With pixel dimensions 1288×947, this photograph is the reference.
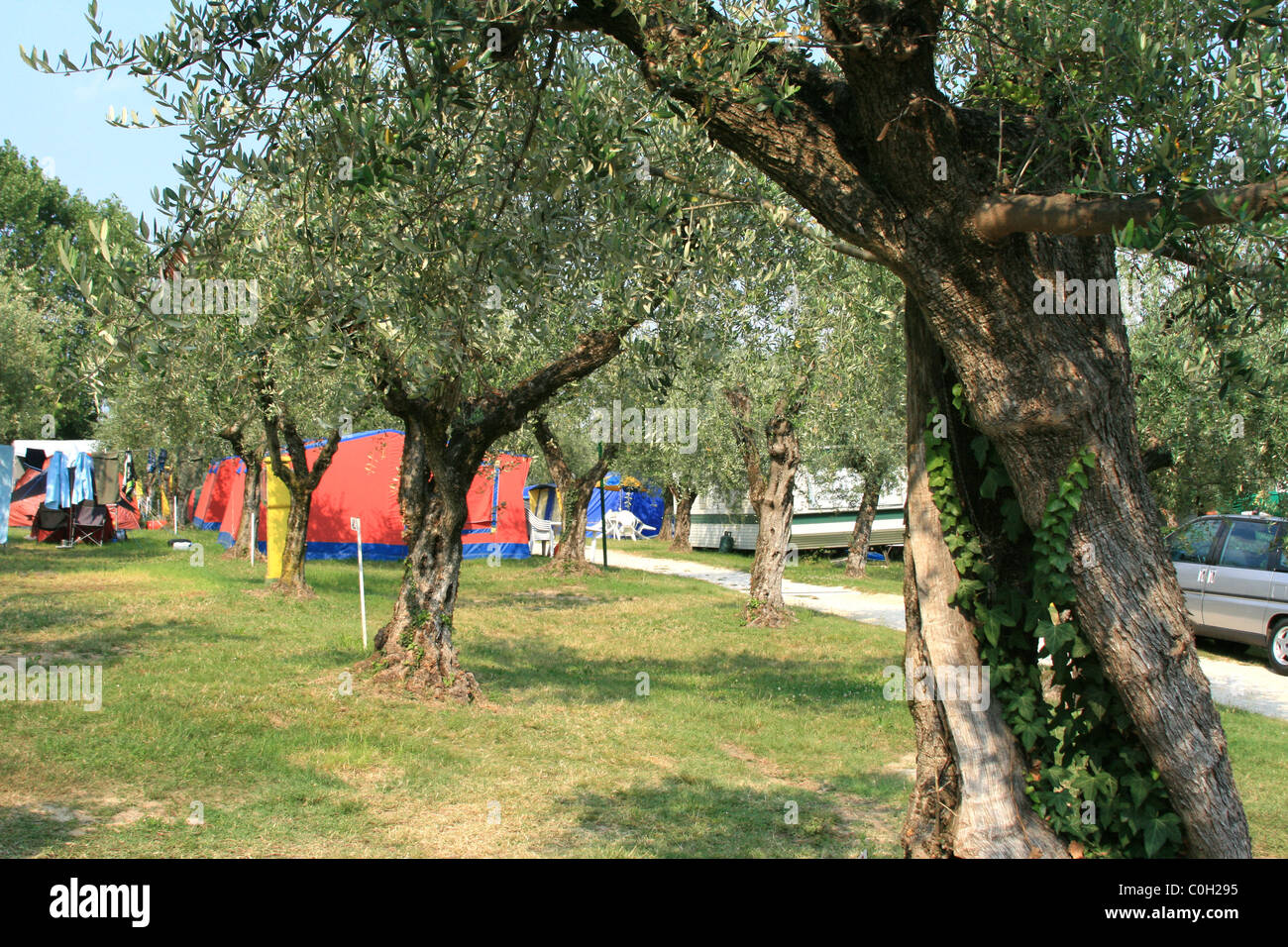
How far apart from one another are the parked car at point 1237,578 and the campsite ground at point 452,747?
3996 millimetres

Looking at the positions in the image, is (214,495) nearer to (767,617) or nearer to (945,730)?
(767,617)

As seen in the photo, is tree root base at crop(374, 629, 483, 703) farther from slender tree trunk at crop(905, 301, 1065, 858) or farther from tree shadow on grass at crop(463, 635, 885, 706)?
slender tree trunk at crop(905, 301, 1065, 858)

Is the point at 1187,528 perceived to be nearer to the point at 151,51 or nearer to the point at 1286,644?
the point at 1286,644

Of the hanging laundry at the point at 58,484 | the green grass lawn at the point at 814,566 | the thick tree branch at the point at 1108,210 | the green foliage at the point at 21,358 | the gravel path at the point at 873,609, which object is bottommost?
the green grass lawn at the point at 814,566

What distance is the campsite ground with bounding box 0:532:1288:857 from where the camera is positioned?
5.79 metres

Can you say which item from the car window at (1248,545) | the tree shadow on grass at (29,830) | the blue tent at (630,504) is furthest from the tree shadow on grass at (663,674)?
the blue tent at (630,504)

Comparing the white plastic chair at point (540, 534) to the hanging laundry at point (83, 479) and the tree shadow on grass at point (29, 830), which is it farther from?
the tree shadow on grass at point (29, 830)

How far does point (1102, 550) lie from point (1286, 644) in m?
11.3

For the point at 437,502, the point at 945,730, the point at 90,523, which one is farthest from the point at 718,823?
the point at 90,523

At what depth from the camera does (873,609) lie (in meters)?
19.2

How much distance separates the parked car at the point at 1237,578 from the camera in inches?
507

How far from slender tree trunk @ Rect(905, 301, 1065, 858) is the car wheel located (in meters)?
10.7

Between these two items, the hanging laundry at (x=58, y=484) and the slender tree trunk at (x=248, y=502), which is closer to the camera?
the slender tree trunk at (x=248, y=502)

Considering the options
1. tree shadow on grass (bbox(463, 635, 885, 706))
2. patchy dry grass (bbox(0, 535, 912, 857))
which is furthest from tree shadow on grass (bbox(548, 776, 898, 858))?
tree shadow on grass (bbox(463, 635, 885, 706))
